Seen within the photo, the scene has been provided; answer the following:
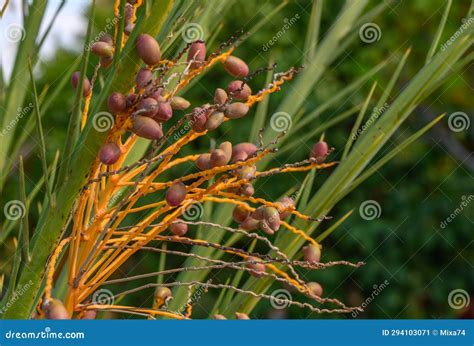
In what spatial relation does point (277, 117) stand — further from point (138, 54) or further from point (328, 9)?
point (328, 9)

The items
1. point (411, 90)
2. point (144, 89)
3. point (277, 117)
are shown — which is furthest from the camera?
point (277, 117)

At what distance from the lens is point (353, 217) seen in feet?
7.43

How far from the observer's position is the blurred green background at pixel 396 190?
2.20 m

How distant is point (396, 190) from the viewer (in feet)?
7.43

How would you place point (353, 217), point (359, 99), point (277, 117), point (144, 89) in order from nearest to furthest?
1. point (144, 89)
2. point (277, 117)
3. point (359, 99)
4. point (353, 217)

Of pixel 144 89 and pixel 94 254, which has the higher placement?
pixel 144 89

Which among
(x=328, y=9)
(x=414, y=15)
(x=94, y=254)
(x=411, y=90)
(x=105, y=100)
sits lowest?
(x=94, y=254)

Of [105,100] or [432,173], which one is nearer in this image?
[105,100]

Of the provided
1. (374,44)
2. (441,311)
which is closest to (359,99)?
(374,44)

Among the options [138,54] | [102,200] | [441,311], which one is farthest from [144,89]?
[441,311]

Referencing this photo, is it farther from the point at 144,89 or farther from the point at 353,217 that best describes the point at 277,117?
the point at 353,217

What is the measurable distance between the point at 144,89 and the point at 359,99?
5.42ft

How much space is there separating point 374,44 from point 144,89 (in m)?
1.84

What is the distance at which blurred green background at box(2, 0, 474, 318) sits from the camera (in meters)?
2.20
